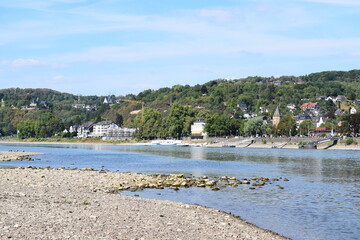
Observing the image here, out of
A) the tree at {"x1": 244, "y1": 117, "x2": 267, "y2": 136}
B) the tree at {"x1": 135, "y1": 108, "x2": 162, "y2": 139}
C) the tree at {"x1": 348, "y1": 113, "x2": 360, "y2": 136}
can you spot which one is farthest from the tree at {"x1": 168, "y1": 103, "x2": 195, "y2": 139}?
the tree at {"x1": 348, "y1": 113, "x2": 360, "y2": 136}

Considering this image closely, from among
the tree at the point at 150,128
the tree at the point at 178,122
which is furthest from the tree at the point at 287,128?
the tree at the point at 150,128

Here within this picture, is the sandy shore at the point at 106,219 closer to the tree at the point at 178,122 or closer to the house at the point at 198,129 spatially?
the house at the point at 198,129

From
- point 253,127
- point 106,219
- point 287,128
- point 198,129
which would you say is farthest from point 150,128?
point 106,219

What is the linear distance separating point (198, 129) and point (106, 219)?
16844 cm

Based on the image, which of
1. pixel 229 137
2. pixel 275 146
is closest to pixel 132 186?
pixel 275 146

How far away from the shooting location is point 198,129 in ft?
611

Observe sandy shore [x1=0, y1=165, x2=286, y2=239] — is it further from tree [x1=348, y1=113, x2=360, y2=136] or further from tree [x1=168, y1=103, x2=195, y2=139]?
tree [x1=168, y1=103, x2=195, y2=139]

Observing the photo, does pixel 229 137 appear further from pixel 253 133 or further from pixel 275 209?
pixel 275 209

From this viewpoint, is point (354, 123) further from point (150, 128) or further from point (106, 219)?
point (106, 219)

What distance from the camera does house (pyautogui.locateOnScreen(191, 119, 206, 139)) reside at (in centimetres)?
17545

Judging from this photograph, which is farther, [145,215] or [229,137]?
[229,137]

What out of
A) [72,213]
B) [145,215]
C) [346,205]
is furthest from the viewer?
[346,205]

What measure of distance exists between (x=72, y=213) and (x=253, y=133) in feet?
468

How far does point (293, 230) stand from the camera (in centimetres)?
1980
